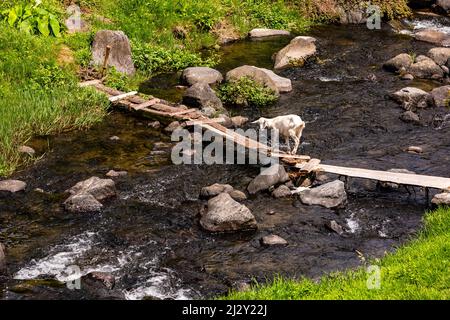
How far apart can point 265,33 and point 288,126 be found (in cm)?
1495

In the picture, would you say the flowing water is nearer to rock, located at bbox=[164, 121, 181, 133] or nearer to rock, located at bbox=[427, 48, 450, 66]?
rock, located at bbox=[164, 121, 181, 133]

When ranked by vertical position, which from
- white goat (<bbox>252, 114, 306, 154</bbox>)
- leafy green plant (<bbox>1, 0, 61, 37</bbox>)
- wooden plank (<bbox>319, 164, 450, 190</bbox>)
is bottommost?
wooden plank (<bbox>319, 164, 450, 190</bbox>)

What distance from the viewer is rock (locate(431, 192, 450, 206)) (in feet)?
46.1

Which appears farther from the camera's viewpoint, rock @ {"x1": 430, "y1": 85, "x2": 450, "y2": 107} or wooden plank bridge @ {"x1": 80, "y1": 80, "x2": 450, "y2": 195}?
rock @ {"x1": 430, "y1": 85, "x2": 450, "y2": 107}

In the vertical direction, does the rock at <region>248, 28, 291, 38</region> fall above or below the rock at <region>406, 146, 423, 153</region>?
above

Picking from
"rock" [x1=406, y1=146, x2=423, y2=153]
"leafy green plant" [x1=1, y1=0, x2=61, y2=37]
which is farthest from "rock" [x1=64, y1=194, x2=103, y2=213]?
"leafy green plant" [x1=1, y1=0, x2=61, y2=37]

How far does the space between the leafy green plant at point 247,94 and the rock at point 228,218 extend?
29.7 ft

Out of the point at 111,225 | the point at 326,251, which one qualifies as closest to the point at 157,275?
the point at 111,225

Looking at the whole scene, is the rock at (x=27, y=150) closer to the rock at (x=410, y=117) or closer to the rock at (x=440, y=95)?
the rock at (x=410, y=117)

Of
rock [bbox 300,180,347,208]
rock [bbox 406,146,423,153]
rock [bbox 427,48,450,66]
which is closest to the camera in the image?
rock [bbox 300,180,347,208]

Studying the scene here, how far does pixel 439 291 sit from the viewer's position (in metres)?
9.15

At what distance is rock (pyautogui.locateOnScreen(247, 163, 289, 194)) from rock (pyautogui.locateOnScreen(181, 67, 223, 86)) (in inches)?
355

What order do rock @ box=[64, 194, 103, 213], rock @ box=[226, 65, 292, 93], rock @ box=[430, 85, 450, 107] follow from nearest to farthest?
rock @ box=[64, 194, 103, 213] < rock @ box=[430, 85, 450, 107] < rock @ box=[226, 65, 292, 93]

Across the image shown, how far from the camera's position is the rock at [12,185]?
1579 centimetres
